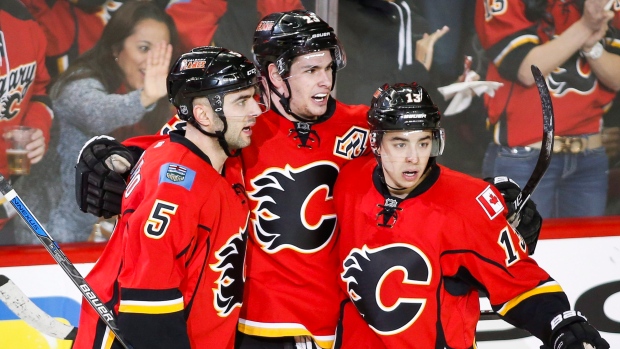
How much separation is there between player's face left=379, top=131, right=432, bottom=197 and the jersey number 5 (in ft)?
2.00

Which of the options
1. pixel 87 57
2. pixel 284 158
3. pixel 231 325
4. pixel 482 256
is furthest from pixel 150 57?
pixel 482 256

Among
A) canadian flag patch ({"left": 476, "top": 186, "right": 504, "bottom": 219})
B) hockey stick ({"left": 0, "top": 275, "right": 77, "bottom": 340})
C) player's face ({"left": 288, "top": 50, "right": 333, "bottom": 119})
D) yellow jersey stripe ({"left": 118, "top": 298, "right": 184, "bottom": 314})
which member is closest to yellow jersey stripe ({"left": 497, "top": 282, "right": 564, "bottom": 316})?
canadian flag patch ({"left": 476, "top": 186, "right": 504, "bottom": 219})

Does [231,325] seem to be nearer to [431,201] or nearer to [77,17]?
[431,201]

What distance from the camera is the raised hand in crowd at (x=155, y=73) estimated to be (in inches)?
151

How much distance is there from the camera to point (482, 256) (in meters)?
2.31

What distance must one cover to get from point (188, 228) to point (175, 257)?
78mm

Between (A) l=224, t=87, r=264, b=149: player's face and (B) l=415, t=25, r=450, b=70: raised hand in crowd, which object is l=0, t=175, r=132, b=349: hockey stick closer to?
(A) l=224, t=87, r=264, b=149: player's face

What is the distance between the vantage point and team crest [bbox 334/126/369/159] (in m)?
2.66

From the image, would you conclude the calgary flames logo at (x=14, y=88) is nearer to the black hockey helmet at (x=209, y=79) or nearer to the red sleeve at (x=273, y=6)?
the red sleeve at (x=273, y=6)

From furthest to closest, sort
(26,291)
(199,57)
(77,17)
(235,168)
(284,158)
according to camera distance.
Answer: (77,17), (26,291), (284,158), (235,168), (199,57)

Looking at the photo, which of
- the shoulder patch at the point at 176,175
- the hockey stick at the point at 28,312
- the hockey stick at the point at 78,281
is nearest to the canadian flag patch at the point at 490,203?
the shoulder patch at the point at 176,175

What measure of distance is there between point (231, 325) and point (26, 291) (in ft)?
3.98

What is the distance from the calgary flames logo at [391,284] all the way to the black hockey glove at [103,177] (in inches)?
28.2

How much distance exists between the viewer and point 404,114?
233 centimetres
